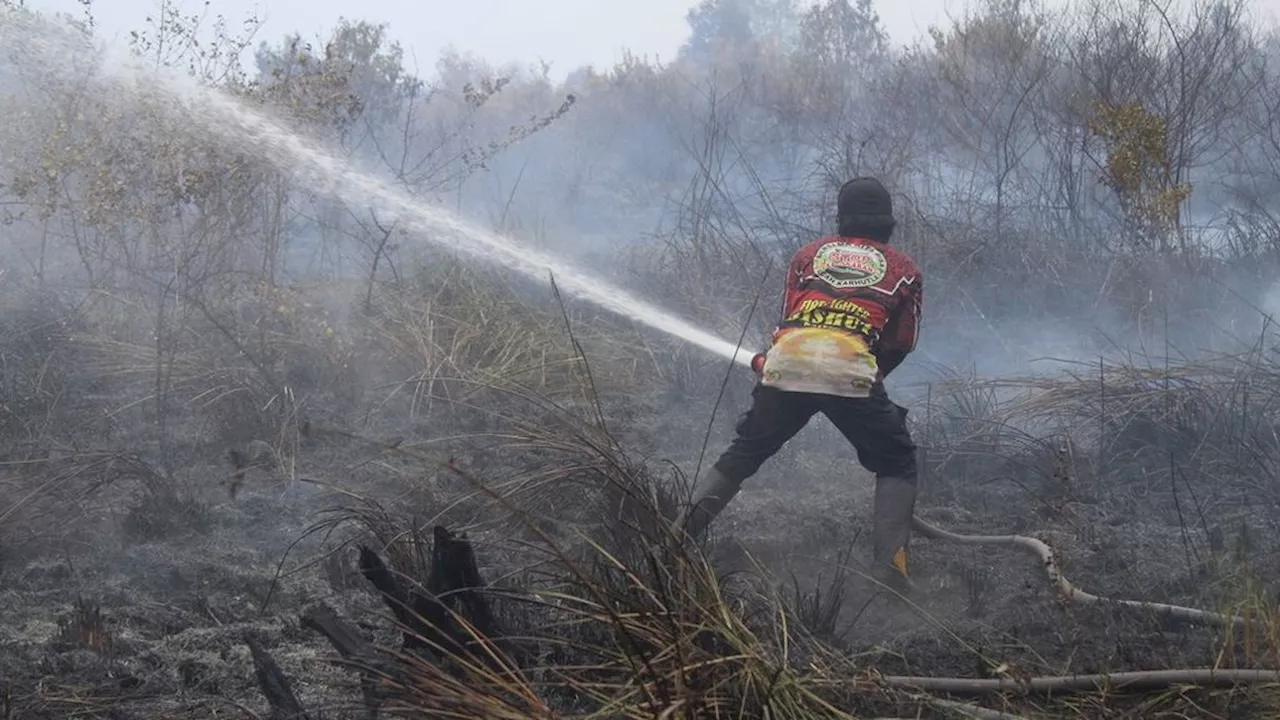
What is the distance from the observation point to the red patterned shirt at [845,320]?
519 cm

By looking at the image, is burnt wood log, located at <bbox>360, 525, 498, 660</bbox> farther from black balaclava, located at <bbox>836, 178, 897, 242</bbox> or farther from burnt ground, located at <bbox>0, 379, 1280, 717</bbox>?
black balaclava, located at <bbox>836, 178, 897, 242</bbox>

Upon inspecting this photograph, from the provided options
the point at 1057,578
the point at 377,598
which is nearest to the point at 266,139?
the point at 377,598

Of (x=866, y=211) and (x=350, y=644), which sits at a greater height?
(x=866, y=211)

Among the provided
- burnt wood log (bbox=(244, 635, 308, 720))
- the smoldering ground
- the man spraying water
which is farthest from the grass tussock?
the man spraying water

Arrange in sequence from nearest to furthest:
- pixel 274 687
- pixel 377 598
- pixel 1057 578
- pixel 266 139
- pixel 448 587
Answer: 1. pixel 274 687
2. pixel 448 587
3. pixel 1057 578
4. pixel 377 598
5. pixel 266 139

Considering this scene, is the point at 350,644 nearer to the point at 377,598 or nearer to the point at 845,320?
the point at 377,598

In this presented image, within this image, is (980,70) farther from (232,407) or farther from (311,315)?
(232,407)

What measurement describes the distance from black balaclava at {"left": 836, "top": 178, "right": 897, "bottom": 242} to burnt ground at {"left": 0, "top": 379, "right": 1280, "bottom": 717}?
1197mm

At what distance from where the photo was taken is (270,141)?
9.20 metres

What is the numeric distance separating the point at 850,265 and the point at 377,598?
2193 mm

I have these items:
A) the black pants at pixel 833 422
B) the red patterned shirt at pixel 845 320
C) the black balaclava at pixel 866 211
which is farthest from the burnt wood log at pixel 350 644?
the black balaclava at pixel 866 211

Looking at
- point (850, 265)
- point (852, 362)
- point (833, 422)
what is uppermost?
point (850, 265)

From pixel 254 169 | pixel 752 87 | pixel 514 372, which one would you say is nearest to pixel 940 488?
pixel 514 372

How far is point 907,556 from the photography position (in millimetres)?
5355
